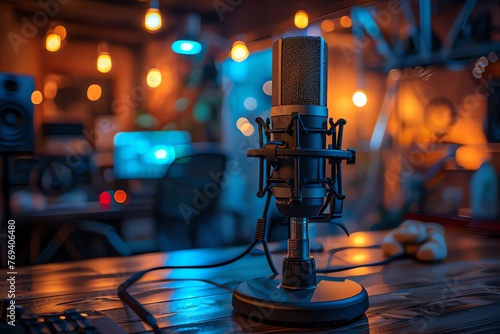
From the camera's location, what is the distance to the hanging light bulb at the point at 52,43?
1415 mm

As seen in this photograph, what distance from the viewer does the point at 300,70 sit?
68 centimetres

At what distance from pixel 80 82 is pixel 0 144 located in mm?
427

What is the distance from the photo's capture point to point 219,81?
4.58 feet

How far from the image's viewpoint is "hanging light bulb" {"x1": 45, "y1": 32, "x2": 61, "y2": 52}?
1.42 meters

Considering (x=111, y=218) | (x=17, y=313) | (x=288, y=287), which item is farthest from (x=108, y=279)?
(x=111, y=218)

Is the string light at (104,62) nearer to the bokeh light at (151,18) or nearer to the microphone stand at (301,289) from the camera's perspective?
the bokeh light at (151,18)

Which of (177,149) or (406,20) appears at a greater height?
(406,20)

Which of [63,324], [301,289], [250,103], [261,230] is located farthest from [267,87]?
[63,324]

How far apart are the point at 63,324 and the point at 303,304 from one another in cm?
30

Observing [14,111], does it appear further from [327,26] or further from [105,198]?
[327,26]

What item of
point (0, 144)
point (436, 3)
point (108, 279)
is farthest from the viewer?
point (436, 3)

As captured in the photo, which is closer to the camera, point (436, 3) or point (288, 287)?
point (288, 287)

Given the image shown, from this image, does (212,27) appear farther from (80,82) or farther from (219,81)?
(80,82)

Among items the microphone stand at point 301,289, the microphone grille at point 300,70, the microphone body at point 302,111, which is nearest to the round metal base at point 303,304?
the microphone stand at point 301,289
